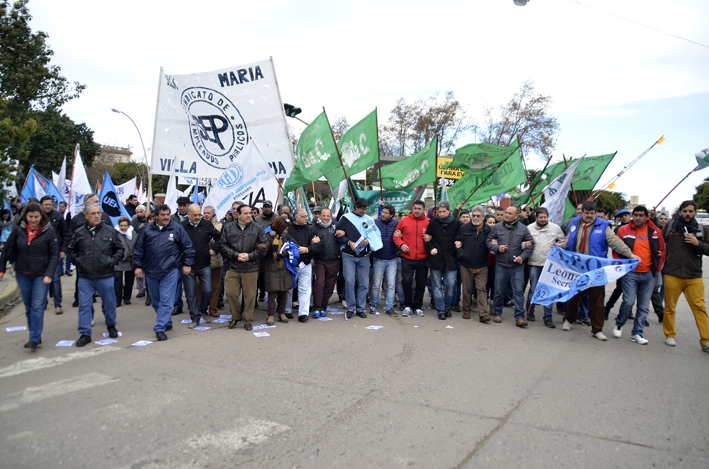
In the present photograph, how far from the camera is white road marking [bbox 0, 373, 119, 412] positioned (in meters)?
3.97

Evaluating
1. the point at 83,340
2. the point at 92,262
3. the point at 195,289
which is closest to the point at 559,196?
the point at 195,289

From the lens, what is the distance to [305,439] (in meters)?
3.31

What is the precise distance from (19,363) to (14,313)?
3.52 m

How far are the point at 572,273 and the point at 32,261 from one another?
7351 millimetres

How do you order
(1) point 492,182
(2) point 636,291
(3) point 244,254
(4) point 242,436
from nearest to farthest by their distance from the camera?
(4) point 242,436 < (2) point 636,291 < (3) point 244,254 < (1) point 492,182

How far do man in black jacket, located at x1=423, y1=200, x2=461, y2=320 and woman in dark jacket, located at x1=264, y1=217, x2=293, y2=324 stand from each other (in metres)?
2.41

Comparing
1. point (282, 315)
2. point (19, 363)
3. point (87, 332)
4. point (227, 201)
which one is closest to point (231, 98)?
point (227, 201)

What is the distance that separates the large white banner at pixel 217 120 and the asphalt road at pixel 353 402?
4341 millimetres

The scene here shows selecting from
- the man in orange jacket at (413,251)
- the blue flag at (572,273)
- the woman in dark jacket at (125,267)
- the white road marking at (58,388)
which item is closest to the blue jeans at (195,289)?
the woman in dark jacket at (125,267)

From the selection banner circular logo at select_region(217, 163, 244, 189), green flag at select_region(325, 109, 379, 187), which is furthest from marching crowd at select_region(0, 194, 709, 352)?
green flag at select_region(325, 109, 379, 187)

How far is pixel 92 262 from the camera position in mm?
5879

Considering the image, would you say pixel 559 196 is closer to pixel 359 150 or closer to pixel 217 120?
pixel 359 150

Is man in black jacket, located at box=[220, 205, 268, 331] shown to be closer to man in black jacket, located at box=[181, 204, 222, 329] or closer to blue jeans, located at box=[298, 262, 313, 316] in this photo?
man in black jacket, located at box=[181, 204, 222, 329]

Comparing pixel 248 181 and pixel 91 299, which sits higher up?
pixel 248 181
